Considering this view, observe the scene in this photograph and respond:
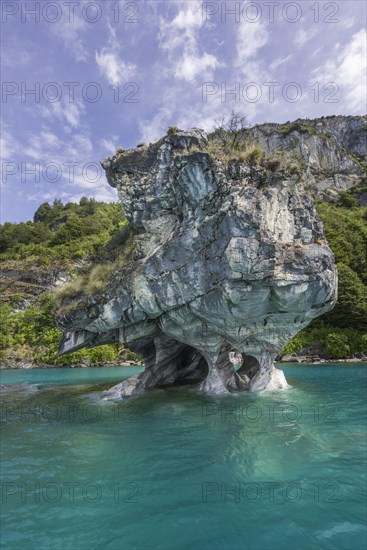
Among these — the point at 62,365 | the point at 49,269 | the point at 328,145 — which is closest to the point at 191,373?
the point at 62,365

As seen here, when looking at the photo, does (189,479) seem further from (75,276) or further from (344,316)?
(344,316)

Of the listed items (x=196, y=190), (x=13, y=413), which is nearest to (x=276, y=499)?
(x=196, y=190)

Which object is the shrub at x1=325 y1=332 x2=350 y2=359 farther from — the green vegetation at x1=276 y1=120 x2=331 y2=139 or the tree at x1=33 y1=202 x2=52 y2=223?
the tree at x1=33 y1=202 x2=52 y2=223

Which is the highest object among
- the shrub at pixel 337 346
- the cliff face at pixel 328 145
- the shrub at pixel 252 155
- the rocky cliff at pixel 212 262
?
the cliff face at pixel 328 145

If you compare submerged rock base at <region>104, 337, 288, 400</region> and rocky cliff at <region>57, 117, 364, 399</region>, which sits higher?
rocky cliff at <region>57, 117, 364, 399</region>

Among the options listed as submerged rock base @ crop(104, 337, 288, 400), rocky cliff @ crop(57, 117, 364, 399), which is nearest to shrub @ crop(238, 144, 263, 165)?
rocky cliff @ crop(57, 117, 364, 399)

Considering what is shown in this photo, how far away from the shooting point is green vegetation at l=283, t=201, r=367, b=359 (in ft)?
128

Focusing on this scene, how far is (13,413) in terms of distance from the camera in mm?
16938

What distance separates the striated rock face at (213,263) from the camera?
14906 millimetres

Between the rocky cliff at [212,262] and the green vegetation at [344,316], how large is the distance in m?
22.8

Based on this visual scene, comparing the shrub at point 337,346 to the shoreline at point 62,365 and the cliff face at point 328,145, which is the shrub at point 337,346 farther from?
the cliff face at point 328,145

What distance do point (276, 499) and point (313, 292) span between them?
10220mm

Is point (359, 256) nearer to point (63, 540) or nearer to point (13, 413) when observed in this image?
point (13, 413)

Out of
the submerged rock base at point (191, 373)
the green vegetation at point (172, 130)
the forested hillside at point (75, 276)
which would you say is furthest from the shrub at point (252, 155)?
the submerged rock base at point (191, 373)
